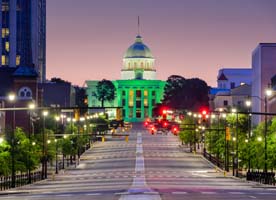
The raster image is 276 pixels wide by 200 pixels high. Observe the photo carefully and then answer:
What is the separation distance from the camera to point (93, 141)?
19988 cm

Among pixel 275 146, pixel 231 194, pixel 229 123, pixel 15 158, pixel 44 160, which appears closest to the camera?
pixel 231 194

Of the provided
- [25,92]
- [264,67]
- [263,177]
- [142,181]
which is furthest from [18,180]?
[25,92]

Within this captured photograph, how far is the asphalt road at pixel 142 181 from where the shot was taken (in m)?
56.3

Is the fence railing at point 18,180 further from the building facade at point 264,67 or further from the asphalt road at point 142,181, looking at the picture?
the building facade at point 264,67

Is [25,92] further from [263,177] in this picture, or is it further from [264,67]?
[263,177]

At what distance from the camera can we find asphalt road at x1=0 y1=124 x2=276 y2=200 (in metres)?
56.3

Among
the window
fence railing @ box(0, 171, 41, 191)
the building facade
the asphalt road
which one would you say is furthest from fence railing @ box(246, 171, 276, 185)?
the window

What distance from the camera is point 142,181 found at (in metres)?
75.1

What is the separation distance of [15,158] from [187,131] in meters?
78.2

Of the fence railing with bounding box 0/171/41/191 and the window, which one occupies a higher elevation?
the window

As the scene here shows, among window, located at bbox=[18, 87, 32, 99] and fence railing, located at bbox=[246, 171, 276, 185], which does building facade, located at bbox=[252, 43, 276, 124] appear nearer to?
window, located at bbox=[18, 87, 32, 99]

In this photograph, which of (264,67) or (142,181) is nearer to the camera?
(142,181)

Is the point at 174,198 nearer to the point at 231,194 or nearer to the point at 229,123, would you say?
the point at 231,194

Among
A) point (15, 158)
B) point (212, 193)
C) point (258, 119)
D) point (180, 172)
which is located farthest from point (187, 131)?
point (212, 193)
